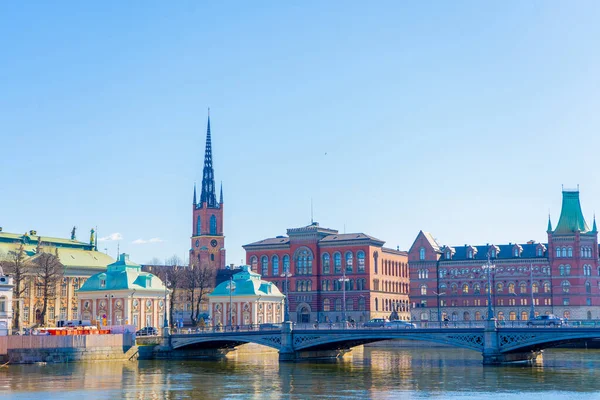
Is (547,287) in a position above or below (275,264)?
below

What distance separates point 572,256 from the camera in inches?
6501

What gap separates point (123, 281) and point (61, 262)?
43.3 metres

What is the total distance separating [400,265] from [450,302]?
15.1 metres

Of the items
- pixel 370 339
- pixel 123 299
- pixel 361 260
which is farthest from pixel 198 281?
pixel 370 339

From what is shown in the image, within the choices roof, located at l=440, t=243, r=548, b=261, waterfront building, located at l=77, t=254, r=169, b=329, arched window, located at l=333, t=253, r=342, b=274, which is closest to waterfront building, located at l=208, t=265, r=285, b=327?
waterfront building, located at l=77, t=254, r=169, b=329

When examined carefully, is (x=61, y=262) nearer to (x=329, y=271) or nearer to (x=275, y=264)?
(x=275, y=264)

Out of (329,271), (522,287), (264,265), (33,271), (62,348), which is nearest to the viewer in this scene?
(62,348)

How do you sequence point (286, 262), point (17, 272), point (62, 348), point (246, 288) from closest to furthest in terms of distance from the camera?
point (62, 348)
point (17, 272)
point (246, 288)
point (286, 262)

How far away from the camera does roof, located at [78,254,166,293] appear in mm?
127875

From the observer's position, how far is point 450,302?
6969 inches

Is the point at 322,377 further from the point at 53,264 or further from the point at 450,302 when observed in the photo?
the point at 450,302

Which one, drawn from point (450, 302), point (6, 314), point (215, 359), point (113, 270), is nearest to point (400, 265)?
point (450, 302)

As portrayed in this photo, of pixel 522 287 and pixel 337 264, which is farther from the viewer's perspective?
pixel 337 264

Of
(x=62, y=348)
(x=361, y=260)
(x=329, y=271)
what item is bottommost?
(x=62, y=348)
